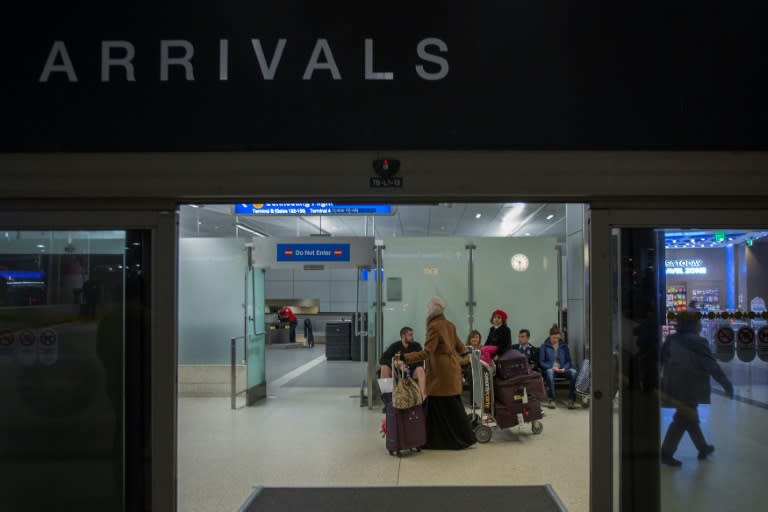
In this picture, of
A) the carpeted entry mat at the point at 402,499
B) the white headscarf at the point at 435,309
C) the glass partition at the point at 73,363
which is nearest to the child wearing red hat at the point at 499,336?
the white headscarf at the point at 435,309

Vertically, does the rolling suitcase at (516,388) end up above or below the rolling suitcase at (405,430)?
above

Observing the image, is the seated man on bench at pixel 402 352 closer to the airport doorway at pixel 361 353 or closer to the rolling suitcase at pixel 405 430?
the rolling suitcase at pixel 405 430

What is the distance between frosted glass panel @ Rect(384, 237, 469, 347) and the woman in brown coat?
10.3 ft

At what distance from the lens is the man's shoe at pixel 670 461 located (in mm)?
3070

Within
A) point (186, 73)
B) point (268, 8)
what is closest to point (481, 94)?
point (268, 8)

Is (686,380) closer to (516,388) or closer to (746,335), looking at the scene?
(746,335)

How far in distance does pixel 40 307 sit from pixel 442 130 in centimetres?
238

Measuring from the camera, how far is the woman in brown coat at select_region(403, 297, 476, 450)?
576cm

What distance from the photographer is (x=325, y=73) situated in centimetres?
297

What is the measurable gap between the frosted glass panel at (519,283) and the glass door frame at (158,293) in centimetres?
686

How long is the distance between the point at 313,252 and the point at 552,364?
411cm

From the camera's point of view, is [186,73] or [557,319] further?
[557,319]

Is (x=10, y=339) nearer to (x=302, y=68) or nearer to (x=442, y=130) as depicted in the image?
(x=302, y=68)

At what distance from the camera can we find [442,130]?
294 cm
